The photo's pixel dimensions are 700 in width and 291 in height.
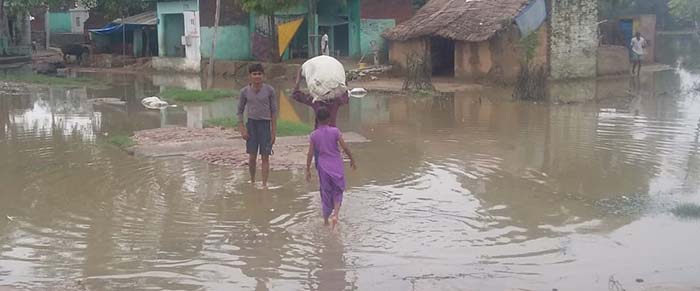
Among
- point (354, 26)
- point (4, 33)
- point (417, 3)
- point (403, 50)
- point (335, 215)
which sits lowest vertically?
point (335, 215)

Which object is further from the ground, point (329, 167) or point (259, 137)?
point (259, 137)

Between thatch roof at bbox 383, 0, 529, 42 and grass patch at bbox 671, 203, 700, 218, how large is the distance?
605 inches

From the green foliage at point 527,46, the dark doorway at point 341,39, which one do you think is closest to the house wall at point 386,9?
the dark doorway at point 341,39

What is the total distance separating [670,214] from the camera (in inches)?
331

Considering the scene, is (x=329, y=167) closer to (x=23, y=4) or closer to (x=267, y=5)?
(x=267, y=5)

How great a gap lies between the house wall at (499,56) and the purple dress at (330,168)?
53.7ft

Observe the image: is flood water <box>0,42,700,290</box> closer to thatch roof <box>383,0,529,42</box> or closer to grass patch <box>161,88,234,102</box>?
grass patch <box>161,88,234,102</box>

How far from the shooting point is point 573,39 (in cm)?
2491

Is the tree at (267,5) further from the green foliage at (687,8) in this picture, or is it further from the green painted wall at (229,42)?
the green foliage at (687,8)

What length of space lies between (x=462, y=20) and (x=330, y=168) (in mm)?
18120

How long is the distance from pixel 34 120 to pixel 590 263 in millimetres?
13223

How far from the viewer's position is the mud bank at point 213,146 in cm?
1162

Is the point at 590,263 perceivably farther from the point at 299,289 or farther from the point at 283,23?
the point at 283,23

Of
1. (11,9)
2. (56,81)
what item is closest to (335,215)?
(56,81)
